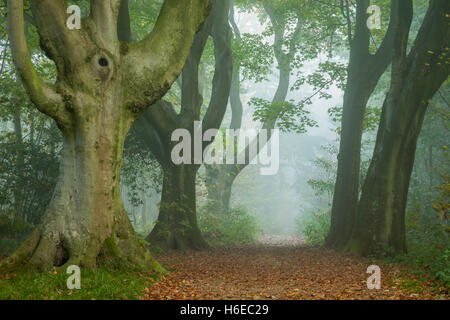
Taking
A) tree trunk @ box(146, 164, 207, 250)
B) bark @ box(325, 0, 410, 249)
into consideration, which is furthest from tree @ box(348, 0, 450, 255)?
tree trunk @ box(146, 164, 207, 250)

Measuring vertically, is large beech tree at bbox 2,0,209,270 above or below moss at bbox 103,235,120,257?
above

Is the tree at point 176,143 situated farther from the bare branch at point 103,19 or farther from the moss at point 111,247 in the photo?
the moss at point 111,247

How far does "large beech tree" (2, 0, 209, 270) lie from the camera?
591cm

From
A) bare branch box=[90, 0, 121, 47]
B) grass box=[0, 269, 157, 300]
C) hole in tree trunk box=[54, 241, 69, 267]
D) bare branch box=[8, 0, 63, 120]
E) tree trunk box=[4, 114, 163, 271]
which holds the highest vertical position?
bare branch box=[90, 0, 121, 47]

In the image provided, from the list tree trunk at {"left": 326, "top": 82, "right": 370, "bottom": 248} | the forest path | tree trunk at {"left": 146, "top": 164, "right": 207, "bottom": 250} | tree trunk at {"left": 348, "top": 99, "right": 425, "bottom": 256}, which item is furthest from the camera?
tree trunk at {"left": 326, "top": 82, "right": 370, "bottom": 248}

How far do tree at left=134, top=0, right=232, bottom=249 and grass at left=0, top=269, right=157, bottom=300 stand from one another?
19.4 feet

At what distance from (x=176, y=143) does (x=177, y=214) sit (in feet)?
7.04

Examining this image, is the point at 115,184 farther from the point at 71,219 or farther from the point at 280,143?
the point at 280,143

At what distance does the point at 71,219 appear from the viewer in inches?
237

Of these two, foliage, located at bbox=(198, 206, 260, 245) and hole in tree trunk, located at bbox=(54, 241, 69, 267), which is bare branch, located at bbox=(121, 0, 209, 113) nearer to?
hole in tree trunk, located at bbox=(54, 241, 69, 267)

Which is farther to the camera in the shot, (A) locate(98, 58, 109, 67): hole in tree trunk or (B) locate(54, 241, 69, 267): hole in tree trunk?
(A) locate(98, 58, 109, 67): hole in tree trunk

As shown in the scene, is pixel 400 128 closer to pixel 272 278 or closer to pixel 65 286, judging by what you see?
pixel 272 278

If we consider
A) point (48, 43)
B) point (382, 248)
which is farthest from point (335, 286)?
point (48, 43)

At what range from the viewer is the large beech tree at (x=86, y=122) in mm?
5914
